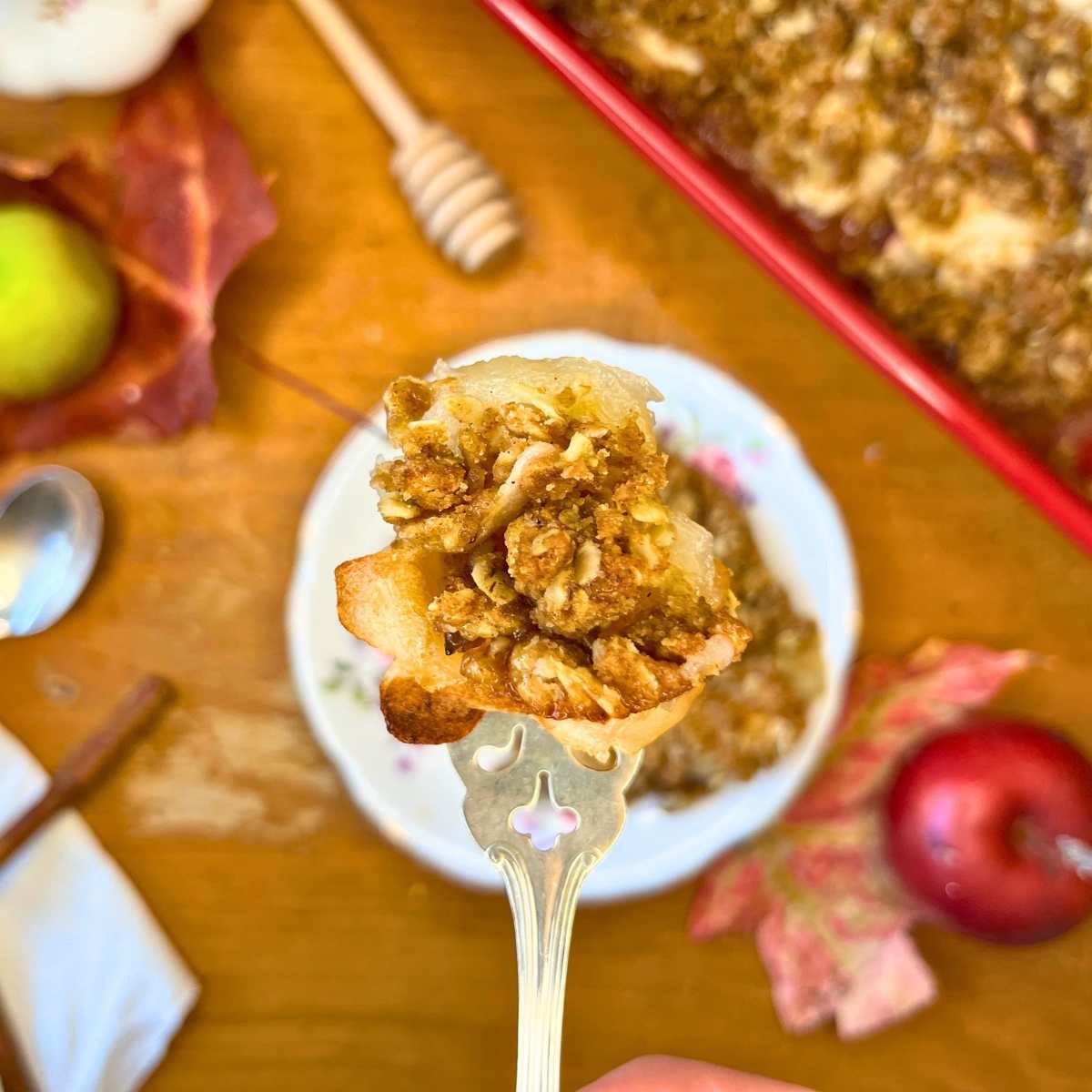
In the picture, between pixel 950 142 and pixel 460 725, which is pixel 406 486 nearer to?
pixel 460 725

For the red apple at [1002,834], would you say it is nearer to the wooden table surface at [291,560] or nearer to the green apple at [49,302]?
the wooden table surface at [291,560]

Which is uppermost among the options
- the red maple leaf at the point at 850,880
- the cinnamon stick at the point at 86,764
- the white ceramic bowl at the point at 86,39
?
the white ceramic bowl at the point at 86,39

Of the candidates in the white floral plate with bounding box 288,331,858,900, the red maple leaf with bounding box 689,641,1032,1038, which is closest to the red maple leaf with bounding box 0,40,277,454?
the white floral plate with bounding box 288,331,858,900

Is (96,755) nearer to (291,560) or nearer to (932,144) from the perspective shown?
(291,560)

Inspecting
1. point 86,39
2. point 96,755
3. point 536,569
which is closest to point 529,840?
point 536,569

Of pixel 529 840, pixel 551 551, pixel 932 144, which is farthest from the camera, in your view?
pixel 932 144

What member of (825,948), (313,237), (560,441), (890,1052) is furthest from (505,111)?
(890,1052)

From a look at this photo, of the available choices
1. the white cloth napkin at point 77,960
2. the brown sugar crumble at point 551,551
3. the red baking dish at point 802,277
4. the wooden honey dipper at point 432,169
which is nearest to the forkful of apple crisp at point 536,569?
the brown sugar crumble at point 551,551

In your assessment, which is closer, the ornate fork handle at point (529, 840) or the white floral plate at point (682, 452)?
the ornate fork handle at point (529, 840)
